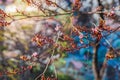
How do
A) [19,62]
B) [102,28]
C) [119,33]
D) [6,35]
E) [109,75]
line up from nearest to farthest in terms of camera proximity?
[102,28]
[119,33]
[109,75]
[19,62]
[6,35]

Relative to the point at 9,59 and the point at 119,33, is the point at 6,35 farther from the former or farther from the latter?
the point at 119,33

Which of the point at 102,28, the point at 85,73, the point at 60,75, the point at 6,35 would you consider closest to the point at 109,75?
the point at 85,73

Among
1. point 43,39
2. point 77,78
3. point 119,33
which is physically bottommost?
point 77,78

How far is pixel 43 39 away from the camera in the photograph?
4.98 m

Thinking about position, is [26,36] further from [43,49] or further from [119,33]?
[119,33]

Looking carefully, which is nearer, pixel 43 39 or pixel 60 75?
pixel 43 39

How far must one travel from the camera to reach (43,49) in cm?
1076

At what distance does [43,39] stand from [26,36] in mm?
6483

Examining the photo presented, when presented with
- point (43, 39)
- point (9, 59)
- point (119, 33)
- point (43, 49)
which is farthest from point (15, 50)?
point (43, 39)

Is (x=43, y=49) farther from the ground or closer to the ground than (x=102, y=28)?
closer to the ground

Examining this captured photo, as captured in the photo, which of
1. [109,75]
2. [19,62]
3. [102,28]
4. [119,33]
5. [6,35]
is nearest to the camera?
[102,28]

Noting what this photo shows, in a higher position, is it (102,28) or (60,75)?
(102,28)

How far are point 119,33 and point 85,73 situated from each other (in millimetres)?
2039

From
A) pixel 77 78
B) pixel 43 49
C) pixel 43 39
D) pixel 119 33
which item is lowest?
pixel 77 78
